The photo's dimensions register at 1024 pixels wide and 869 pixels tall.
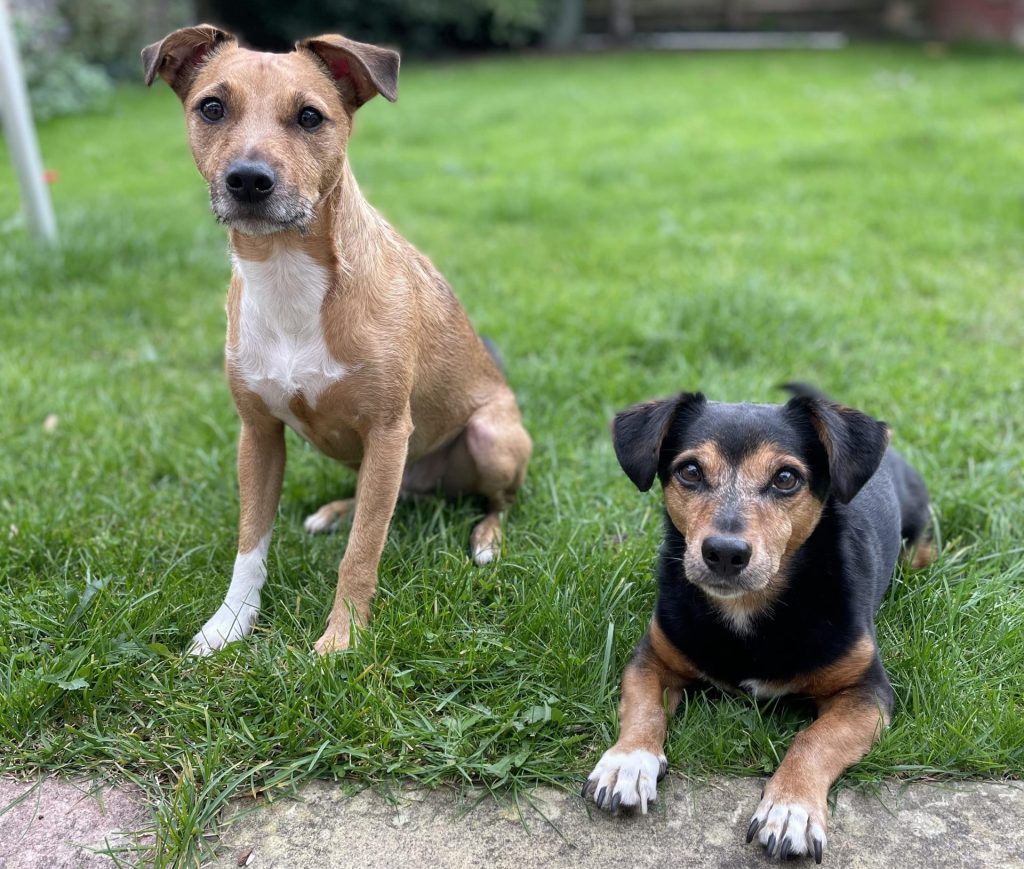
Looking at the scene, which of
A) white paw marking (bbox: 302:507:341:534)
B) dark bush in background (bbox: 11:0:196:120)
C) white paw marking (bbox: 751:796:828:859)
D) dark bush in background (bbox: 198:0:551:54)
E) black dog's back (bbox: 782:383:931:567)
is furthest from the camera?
dark bush in background (bbox: 198:0:551:54)

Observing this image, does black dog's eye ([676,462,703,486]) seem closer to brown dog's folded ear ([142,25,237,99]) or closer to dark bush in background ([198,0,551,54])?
brown dog's folded ear ([142,25,237,99])

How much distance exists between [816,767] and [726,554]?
581 mm

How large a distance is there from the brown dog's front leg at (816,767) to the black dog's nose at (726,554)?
19.4 inches

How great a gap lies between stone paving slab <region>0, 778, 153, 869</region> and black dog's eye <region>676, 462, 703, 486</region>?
1677 millimetres

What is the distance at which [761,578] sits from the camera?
2.62m

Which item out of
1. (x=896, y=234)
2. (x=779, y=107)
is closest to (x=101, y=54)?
(x=779, y=107)

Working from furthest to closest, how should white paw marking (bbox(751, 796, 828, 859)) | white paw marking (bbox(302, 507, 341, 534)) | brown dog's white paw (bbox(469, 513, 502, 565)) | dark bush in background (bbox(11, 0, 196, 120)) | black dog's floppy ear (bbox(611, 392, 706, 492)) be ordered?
dark bush in background (bbox(11, 0, 196, 120))
white paw marking (bbox(302, 507, 341, 534))
brown dog's white paw (bbox(469, 513, 502, 565))
black dog's floppy ear (bbox(611, 392, 706, 492))
white paw marking (bbox(751, 796, 828, 859))

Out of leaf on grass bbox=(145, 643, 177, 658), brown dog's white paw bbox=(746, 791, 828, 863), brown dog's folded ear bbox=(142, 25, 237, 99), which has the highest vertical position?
brown dog's folded ear bbox=(142, 25, 237, 99)

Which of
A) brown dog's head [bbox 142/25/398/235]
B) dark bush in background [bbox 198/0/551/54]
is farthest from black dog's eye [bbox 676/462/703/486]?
dark bush in background [bbox 198/0/551/54]

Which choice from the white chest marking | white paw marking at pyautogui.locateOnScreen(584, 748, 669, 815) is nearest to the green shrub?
the white chest marking

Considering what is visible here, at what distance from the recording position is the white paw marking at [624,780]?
2516 mm

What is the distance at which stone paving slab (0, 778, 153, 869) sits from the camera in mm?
2449

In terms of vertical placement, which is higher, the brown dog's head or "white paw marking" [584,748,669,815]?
the brown dog's head

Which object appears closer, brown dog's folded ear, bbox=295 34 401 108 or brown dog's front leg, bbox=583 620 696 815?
brown dog's front leg, bbox=583 620 696 815
